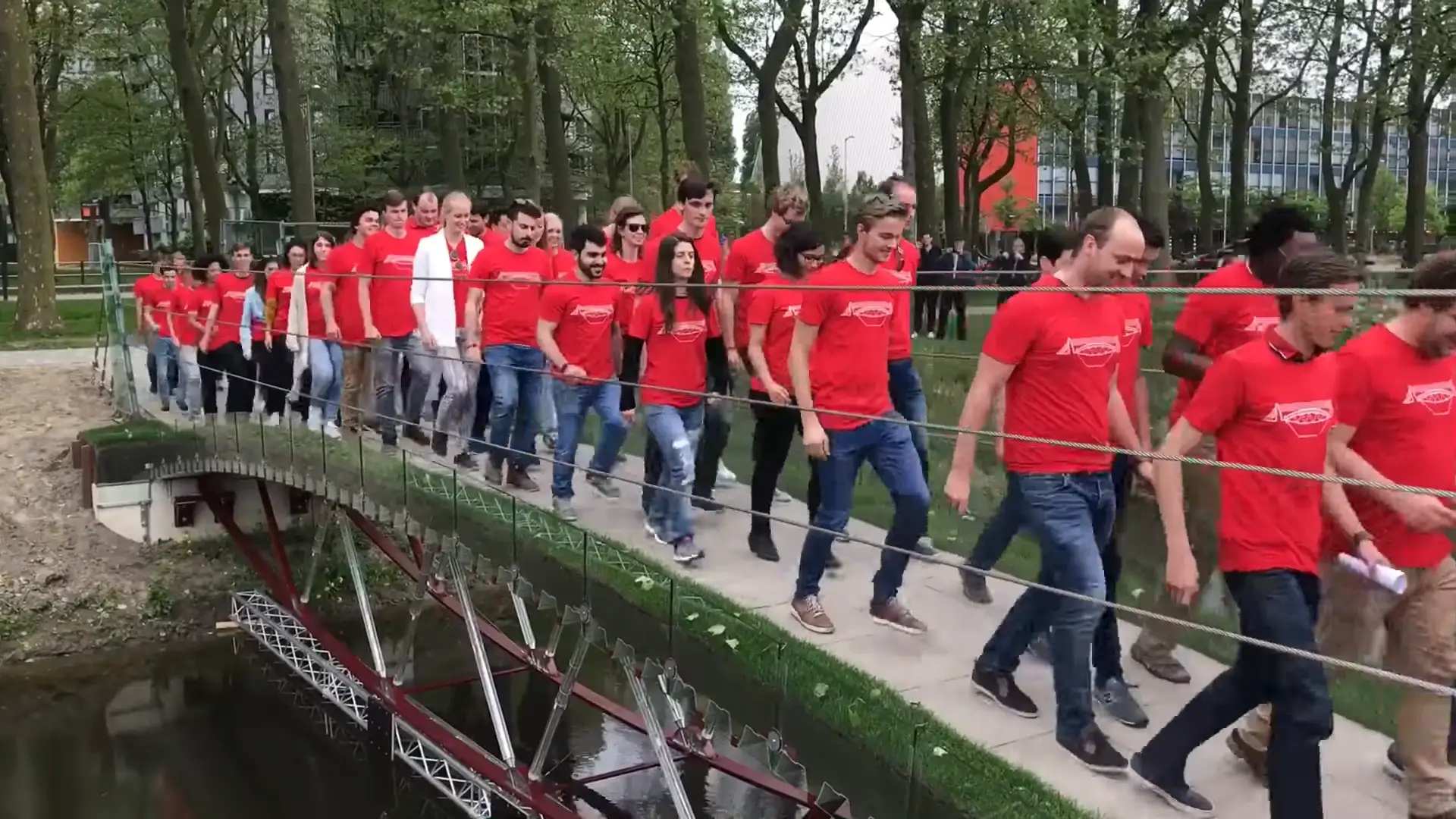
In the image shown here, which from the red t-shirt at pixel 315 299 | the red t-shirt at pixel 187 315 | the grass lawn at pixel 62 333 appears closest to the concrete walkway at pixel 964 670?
the red t-shirt at pixel 315 299

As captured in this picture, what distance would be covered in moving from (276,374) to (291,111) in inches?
369

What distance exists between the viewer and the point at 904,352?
6.07m

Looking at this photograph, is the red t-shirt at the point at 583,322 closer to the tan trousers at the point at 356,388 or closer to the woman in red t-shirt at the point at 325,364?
the tan trousers at the point at 356,388

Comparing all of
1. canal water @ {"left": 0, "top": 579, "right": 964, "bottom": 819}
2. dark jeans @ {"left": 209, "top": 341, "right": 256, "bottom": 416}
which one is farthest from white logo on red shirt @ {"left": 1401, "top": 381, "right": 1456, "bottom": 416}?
dark jeans @ {"left": 209, "top": 341, "right": 256, "bottom": 416}

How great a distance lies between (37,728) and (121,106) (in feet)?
85.4

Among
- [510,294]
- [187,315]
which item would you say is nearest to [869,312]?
[510,294]

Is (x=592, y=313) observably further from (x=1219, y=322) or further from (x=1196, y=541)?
(x=1196, y=541)

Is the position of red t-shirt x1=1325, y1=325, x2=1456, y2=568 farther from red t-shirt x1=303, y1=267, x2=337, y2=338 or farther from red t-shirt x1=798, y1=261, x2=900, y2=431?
red t-shirt x1=303, y1=267, x2=337, y2=338

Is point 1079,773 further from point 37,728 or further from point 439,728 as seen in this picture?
point 37,728

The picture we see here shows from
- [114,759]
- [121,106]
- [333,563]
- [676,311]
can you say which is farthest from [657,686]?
[121,106]

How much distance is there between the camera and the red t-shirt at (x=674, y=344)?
585 cm

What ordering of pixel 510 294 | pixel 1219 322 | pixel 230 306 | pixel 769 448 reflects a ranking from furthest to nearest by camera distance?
pixel 230 306 → pixel 510 294 → pixel 769 448 → pixel 1219 322

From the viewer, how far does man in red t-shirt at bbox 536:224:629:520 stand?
583cm

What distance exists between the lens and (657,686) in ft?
19.9
